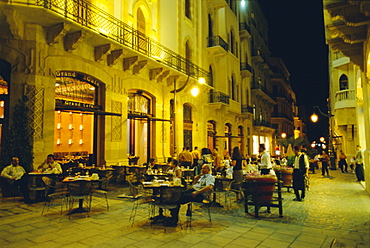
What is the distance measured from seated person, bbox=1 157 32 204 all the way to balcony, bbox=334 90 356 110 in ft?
64.8

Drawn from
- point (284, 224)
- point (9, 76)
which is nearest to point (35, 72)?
point (9, 76)

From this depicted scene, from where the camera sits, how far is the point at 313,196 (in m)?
9.97

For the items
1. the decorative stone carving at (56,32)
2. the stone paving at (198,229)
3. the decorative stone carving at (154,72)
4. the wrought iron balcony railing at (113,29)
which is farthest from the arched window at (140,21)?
the stone paving at (198,229)

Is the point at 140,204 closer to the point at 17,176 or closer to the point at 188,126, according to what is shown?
the point at 17,176

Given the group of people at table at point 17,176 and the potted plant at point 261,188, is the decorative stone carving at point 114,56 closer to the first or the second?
the group of people at table at point 17,176

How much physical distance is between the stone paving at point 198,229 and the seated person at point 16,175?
578 millimetres

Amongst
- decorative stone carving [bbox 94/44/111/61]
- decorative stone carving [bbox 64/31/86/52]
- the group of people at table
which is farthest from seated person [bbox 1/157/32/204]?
decorative stone carving [bbox 94/44/111/61]

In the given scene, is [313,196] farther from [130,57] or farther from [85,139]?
[85,139]

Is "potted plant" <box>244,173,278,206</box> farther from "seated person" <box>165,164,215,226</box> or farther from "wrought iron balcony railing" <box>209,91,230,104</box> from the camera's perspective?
"wrought iron balcony railing" <box>209,91,230,104</box>

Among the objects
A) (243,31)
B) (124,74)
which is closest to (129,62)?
(124,74)

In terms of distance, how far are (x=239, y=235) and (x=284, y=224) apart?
143 centimetres

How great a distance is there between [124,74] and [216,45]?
10.4 metres

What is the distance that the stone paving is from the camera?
5086 mm

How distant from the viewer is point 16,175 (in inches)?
336
